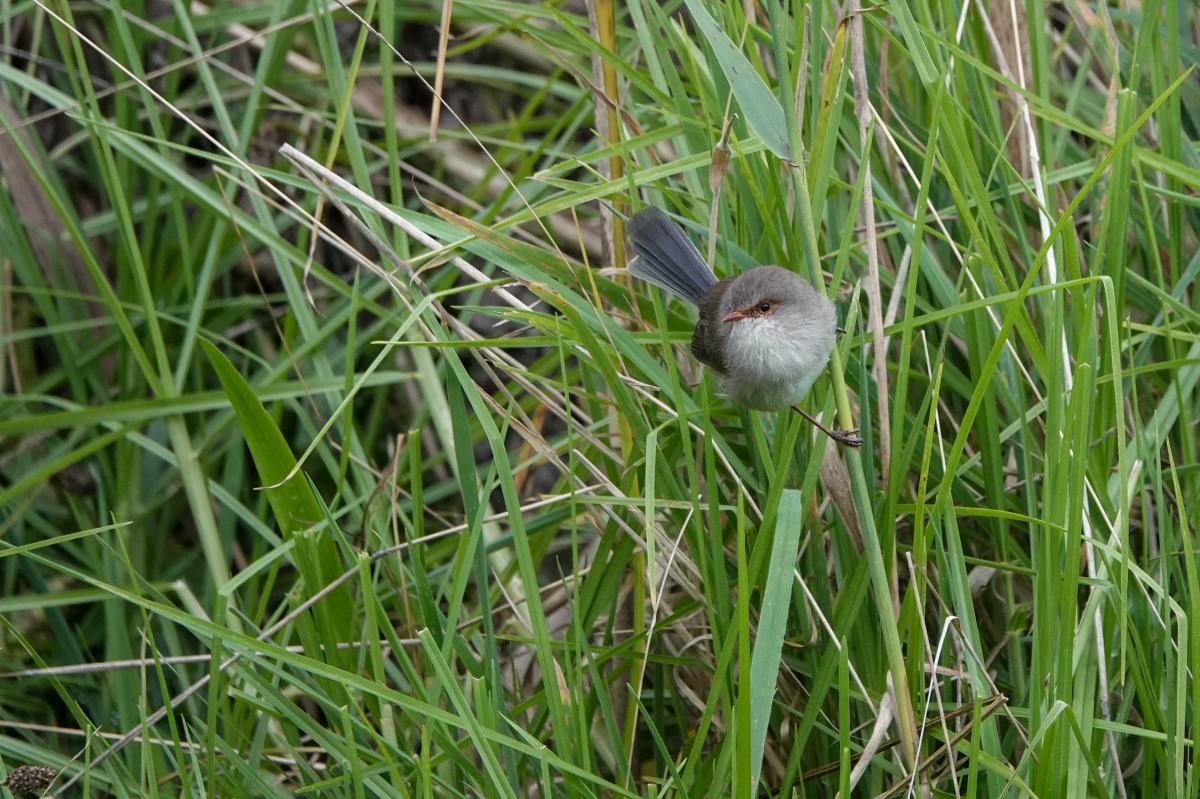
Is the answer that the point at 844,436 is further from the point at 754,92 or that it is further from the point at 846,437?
the point at 754,92

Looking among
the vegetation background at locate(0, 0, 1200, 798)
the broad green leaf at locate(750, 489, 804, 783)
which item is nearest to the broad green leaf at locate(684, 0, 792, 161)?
the vegetation background at locate(0, 0, 1200, 798)

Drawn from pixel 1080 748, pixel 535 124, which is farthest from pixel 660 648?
pixel 535 124

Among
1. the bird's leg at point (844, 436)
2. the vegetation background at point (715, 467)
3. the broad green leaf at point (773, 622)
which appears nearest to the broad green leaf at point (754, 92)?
the vegetation background at point (715, 467)

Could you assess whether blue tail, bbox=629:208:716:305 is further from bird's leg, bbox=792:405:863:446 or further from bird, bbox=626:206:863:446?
bird's leg, bbox=792:405:863:446

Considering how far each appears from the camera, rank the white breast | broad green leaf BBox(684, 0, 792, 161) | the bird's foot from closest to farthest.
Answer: broad green leaf BBox(684, 0, 792, 161)
the bird's foot
the white breast

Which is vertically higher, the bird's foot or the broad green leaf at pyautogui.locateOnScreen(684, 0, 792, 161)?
the broad green leaf at pyautogui.locateOnScreen(684, 0, 792, 161)

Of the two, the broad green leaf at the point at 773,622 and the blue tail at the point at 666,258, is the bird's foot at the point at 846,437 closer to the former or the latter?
the broad green leaf at the point at 773,622

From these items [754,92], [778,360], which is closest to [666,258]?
[778,360]
